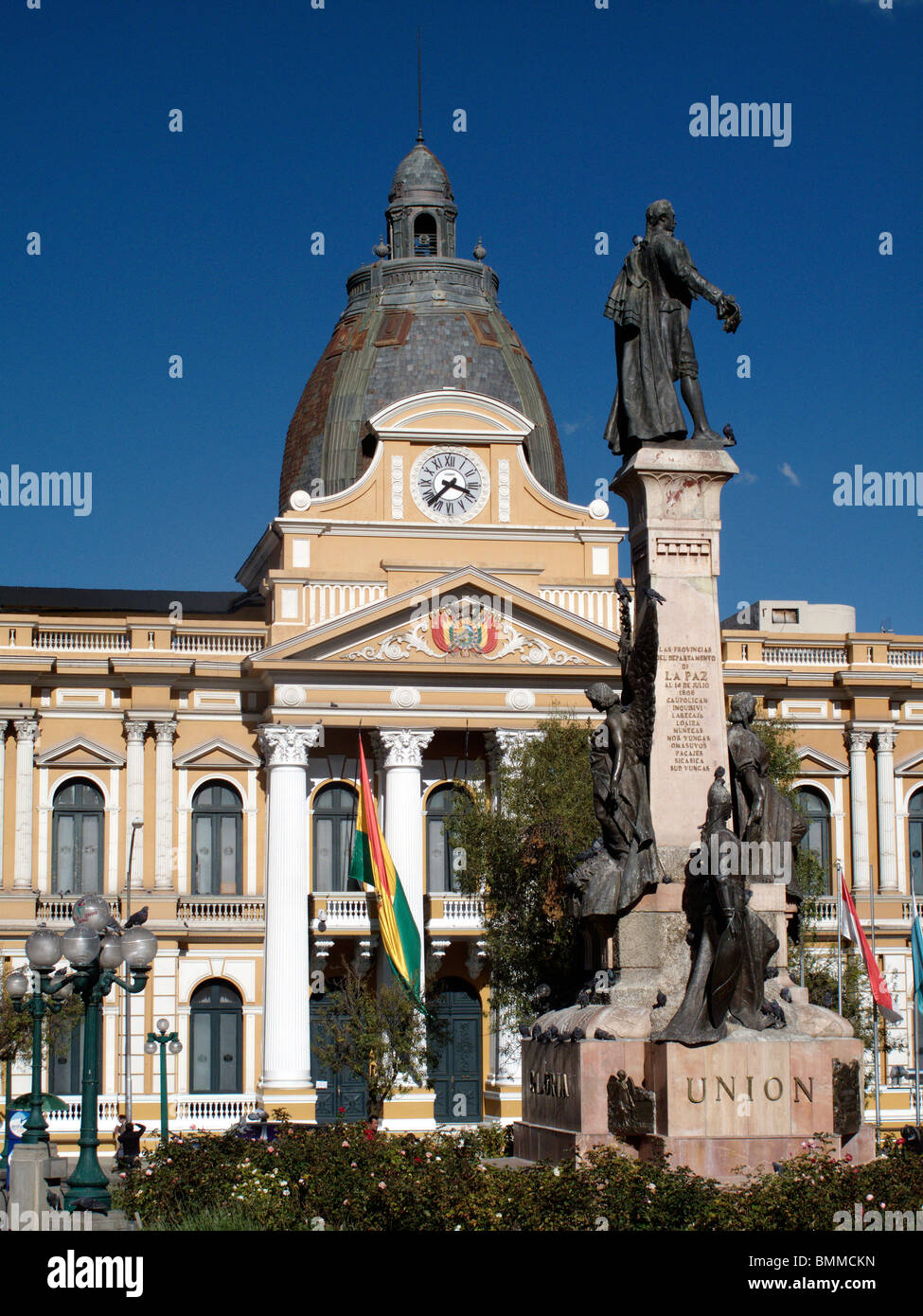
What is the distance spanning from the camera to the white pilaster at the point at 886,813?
5375 cm

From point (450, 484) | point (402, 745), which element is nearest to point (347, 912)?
point (402, 745)

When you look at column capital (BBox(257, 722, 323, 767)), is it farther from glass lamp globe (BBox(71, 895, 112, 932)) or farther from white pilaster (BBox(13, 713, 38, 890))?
glass lamp globe (BBox(71, 895, 112, 932))

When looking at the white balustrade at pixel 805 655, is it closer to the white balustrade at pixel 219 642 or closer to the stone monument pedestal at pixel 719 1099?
the white balustrade at pixel 219 642

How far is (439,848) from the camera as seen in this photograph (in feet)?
170

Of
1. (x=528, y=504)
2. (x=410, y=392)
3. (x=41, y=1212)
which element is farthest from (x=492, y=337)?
(x=41, y=1212)

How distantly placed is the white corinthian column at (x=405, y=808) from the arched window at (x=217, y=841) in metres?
4.70

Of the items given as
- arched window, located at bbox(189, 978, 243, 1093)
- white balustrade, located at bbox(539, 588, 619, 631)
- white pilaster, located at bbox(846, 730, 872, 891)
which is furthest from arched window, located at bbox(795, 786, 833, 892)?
arched window, located at bbox(189, 978, 243, 1093)

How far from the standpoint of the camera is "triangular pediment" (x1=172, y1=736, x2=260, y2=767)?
51500 mm

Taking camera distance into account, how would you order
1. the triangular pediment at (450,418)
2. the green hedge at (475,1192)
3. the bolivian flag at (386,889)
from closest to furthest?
the green hedge at (475,1192) → the bolivian flag at (386,889) → the triangular pediment at (450,418)

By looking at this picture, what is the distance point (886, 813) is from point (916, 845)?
1.73 meters

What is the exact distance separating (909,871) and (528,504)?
46.7 ft

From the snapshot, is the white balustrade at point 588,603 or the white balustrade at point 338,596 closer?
the white balustrade at point 338,596

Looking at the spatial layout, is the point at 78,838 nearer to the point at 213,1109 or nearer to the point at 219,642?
the point at 219,642

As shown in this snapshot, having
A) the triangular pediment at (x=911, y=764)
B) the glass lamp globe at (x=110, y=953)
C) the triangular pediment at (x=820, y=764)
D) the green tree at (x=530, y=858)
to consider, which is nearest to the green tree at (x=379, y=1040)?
the green tree at (x=530, y=858)
